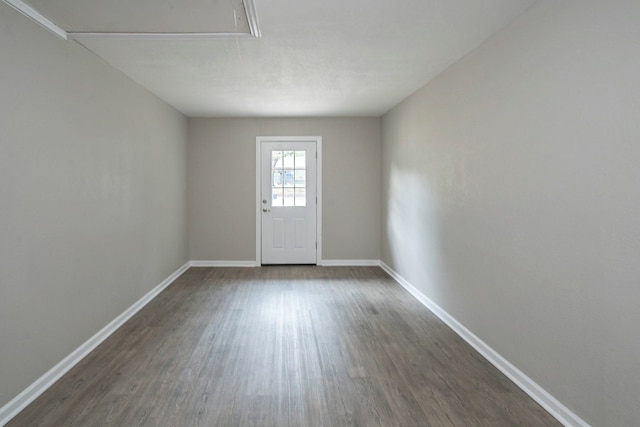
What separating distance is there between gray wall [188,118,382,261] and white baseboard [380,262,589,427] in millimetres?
2288

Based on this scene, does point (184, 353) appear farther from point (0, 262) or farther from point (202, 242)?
point (202, 242)

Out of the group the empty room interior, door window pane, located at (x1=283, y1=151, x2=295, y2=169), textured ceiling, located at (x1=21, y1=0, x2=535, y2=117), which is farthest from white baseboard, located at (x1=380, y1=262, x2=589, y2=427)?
door window pane, located at (x1=283, y1=151, x2=295, y2=169)

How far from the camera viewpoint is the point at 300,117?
5891mm

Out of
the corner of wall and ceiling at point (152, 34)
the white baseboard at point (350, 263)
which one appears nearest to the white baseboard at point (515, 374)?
the white baseboard at point (350, 263)

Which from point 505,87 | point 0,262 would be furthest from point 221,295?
point 505,87

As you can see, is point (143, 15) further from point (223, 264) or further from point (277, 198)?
point (223, 264)

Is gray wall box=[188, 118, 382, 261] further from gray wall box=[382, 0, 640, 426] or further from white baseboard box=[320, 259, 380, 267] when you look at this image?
gray wall box=[382, 0, 640, 426]

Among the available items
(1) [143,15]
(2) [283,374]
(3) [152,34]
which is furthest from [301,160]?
(2) [283,374]

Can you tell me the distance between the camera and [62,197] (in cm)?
262

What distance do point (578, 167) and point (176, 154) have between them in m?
4.70

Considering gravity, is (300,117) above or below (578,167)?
above

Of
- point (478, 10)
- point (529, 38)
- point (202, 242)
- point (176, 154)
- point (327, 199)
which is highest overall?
point (478, 10)

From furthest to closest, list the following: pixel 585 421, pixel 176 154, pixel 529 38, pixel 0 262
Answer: pixel 176 154 → pixel 529 38 → pixel 0 262 → pixel 585 421

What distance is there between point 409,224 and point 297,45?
252 cm
